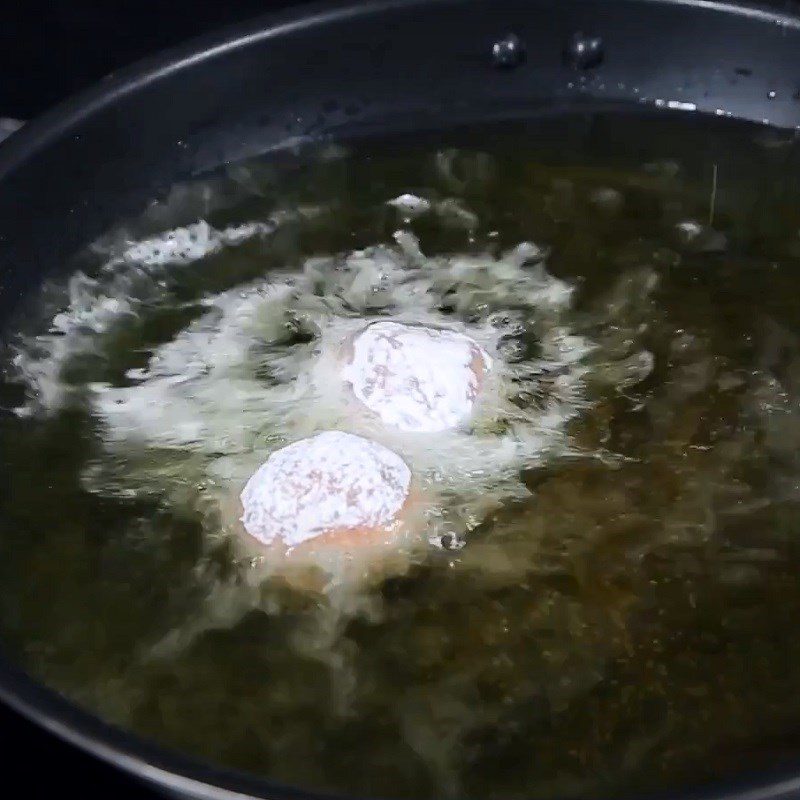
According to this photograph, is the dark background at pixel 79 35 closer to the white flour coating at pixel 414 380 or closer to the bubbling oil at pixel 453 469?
the bubbling oil at pixel 453 469

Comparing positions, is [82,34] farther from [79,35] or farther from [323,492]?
[323,492]

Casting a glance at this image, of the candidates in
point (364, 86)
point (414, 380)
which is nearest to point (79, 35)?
point (364, 86)

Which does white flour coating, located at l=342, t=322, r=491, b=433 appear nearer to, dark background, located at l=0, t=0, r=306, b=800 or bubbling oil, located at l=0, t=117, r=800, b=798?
bubbling oil, located at l=0, t=117, r=800, b=798

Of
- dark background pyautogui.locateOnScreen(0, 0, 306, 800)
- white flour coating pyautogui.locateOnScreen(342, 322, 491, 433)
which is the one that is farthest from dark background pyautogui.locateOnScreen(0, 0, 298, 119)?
white flour coating pyautogui.locateOnScreen(342, 322, 491, 433)

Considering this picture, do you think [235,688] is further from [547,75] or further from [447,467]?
[547,75]

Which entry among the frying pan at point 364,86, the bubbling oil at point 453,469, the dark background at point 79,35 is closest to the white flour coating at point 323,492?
the bubbling oil at point 453,469

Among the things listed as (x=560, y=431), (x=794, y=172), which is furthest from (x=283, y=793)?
(x=794, y=172)
